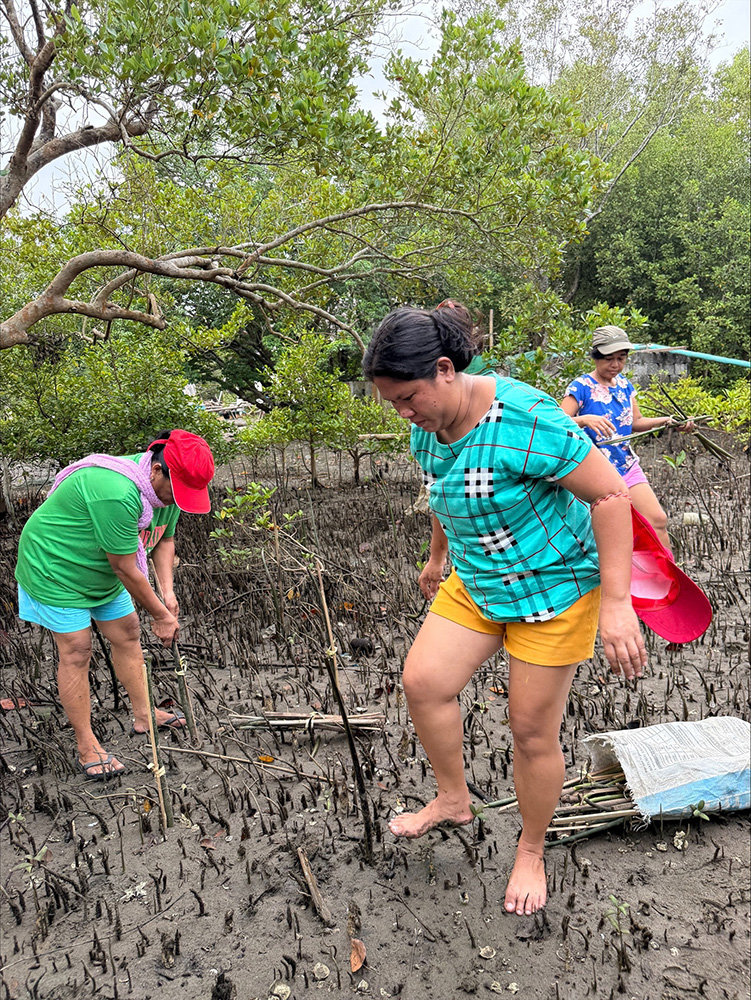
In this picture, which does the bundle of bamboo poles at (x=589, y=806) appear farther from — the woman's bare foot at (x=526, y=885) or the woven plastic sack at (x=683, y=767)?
the woman's bare foot at (x=526, y=885)

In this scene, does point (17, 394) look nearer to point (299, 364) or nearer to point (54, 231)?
point (54, 231)

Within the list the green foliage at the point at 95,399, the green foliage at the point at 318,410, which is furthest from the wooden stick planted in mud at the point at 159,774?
the green foliage at the point at 95,399

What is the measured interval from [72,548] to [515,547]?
5.27ft

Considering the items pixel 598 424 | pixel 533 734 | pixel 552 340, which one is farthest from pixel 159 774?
pixel 552 340

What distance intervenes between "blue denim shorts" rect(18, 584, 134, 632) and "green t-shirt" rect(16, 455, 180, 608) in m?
0.03

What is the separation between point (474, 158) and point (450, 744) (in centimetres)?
347

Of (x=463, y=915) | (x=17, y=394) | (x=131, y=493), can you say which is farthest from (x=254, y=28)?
(x=17, y=394)

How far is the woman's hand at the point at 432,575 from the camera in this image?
84.3 inches

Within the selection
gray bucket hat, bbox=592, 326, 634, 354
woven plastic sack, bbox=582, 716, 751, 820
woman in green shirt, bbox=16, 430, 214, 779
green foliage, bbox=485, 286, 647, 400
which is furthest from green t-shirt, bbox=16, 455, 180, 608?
green foliage, bbox=485, 286, 647, 400

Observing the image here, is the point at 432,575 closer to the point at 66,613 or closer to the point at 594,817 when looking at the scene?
the point at 594,817

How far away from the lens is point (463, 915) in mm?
1812

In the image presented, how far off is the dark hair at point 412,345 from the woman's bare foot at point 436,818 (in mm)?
1230

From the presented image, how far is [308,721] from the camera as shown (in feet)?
8.68

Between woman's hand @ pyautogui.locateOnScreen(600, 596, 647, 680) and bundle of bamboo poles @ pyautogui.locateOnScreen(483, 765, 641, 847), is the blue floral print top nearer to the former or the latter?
bundle of bamboo poles @ pyautogui.locateOnScreen(483, 765, 641, 847)
